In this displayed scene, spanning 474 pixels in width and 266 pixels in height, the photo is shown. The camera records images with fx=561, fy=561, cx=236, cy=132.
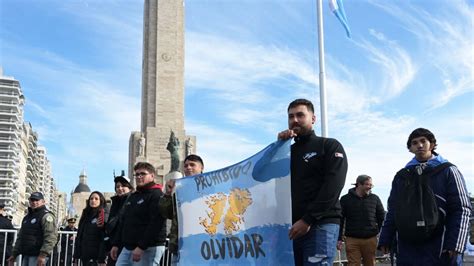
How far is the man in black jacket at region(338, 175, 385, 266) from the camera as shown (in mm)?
7918

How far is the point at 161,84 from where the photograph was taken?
43719mm

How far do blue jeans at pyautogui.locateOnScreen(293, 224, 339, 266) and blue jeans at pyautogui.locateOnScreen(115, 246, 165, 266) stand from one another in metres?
2.21

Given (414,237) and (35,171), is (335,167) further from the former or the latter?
(35,171)

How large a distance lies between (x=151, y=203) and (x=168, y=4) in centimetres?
4111

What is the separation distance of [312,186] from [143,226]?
2375 millimetres

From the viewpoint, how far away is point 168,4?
45.2 meters

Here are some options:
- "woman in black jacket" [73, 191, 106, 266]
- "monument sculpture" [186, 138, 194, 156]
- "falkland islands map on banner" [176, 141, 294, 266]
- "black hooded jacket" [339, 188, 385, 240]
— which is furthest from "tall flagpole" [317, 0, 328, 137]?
"monument sculpture" [186, 138, 194, 156]

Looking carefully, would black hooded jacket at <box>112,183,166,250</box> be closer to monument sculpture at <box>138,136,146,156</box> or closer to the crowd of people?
the crowd of people

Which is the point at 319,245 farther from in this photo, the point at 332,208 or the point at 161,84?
the point at 161,84

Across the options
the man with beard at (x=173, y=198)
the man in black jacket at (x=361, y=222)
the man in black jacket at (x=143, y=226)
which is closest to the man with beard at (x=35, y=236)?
the man in black jacket at (x=143, y=226)

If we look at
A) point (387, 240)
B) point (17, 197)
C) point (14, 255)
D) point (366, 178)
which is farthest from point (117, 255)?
point (17, 197)

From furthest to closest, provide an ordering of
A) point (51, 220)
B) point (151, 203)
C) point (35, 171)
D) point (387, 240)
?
1. point (35, 171)
2. point (51, 220)
3. point (151, 203)
4. point (387, 240)

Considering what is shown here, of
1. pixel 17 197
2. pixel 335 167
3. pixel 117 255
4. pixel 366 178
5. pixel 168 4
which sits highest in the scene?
pixel 168 4

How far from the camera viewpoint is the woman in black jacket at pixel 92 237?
798 centimetres
